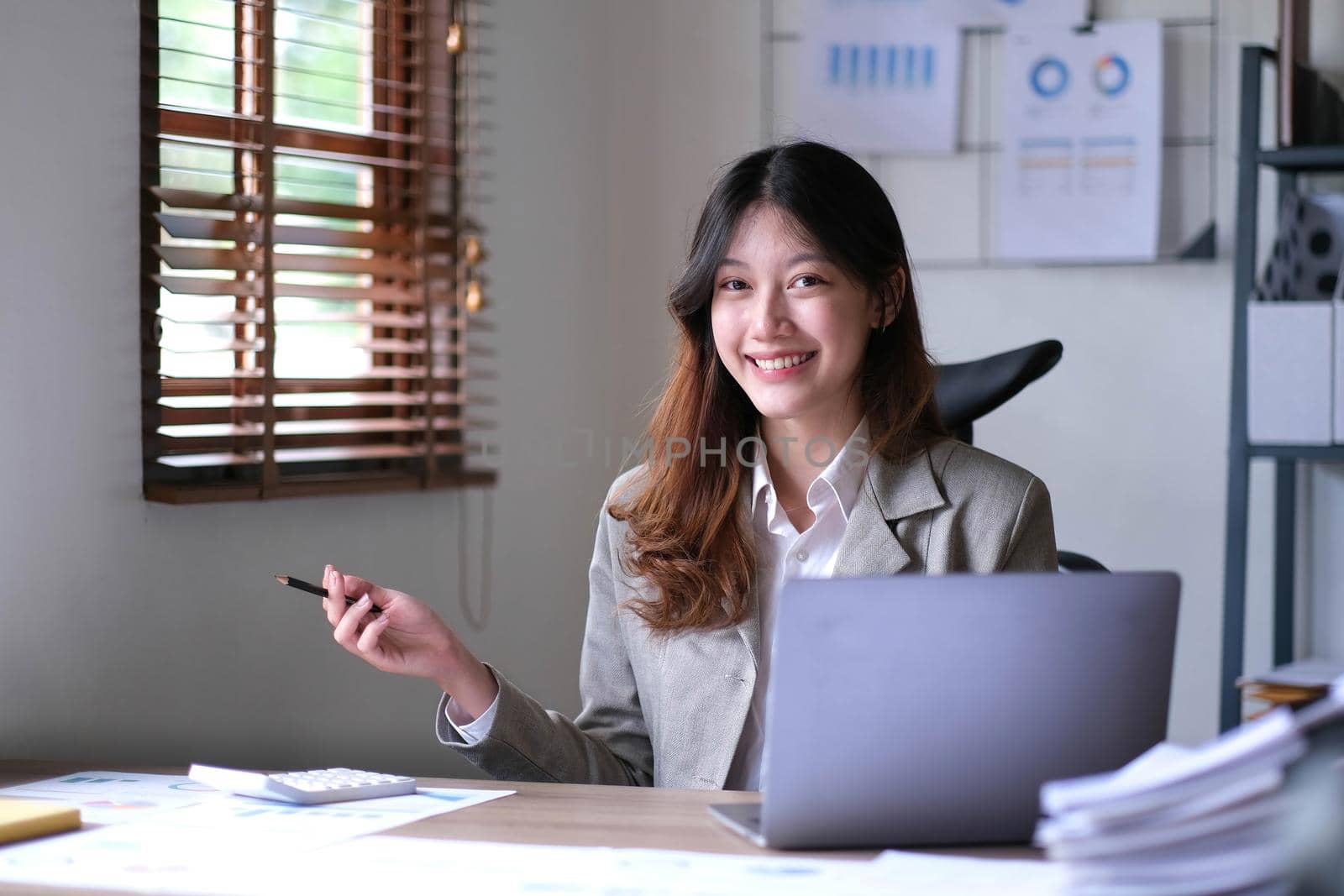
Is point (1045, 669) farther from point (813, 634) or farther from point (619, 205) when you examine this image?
point (619, 205)

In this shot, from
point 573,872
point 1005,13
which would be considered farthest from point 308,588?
point 1005,13

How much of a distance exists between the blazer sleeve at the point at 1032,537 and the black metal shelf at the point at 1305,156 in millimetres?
1023

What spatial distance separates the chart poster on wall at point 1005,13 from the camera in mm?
2740

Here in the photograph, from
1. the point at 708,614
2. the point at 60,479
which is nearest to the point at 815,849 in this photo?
the point at 708,614

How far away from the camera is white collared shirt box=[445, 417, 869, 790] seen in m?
1.61

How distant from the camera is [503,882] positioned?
3.34 ft

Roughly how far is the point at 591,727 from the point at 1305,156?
1470 millimetres

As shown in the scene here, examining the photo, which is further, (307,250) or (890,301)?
(307,250)

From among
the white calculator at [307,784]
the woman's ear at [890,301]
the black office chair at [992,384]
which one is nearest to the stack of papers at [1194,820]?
the white calculator at [307,784]

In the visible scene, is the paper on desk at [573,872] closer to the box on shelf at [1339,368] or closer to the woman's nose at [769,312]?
the woman's nose at [769,312]

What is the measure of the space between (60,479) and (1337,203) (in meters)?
2.01

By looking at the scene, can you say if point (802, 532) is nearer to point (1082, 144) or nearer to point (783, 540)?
Answer: point (783, 540)

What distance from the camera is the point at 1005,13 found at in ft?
9.12

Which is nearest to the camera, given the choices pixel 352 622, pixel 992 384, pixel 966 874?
pixel 966 874
